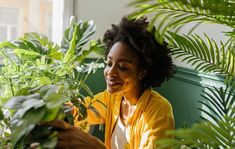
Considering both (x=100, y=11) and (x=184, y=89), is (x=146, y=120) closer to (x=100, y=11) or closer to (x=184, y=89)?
(x=184, y=89)

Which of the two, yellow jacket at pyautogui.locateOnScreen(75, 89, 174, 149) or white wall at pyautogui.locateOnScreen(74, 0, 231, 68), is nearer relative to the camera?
yellow jacket at pyautogui.locateOnScreen(75, 89, 174, 149)

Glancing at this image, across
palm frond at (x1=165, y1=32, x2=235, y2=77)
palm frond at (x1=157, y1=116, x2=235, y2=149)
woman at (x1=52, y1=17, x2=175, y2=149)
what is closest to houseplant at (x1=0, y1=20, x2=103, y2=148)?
woman at (x1=52, y1=17, x2=175, y2=149)

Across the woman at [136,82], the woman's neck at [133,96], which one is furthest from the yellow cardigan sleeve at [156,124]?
the woman's neck at [133,96]

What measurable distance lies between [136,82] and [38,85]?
1.84 ft

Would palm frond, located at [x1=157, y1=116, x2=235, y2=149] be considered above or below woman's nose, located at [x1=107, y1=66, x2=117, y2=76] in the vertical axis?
above

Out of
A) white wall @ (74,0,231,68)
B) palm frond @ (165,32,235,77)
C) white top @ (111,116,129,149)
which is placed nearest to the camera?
palm frond @ (165,32,235,77)

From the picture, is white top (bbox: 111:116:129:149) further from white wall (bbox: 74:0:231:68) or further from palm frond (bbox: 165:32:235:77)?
white wall (bbox: 74:0:231:68)

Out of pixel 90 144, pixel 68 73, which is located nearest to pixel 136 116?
pixel 68 73

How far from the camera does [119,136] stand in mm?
1467

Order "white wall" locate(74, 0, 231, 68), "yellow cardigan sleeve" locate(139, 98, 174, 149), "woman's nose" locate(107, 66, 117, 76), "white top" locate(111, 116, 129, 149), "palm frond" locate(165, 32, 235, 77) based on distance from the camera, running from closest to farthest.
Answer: "palm frond" locate(165, 32, 235, 77) → "yellow cardigan sleeve" locate(139, 98, 174, 149) → "woman's nose" locate(107, 66, 117, 76) → "white top" locate(111, 116, 129, 149) → "white wall" locate(74, 0, 231, 68)

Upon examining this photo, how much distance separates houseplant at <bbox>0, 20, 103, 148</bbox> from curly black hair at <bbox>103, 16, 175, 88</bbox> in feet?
0.52

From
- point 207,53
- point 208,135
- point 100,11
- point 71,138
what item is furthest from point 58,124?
point 100,11

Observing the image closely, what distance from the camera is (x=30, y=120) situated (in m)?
0.60

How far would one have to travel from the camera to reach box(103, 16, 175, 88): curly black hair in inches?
53.4
